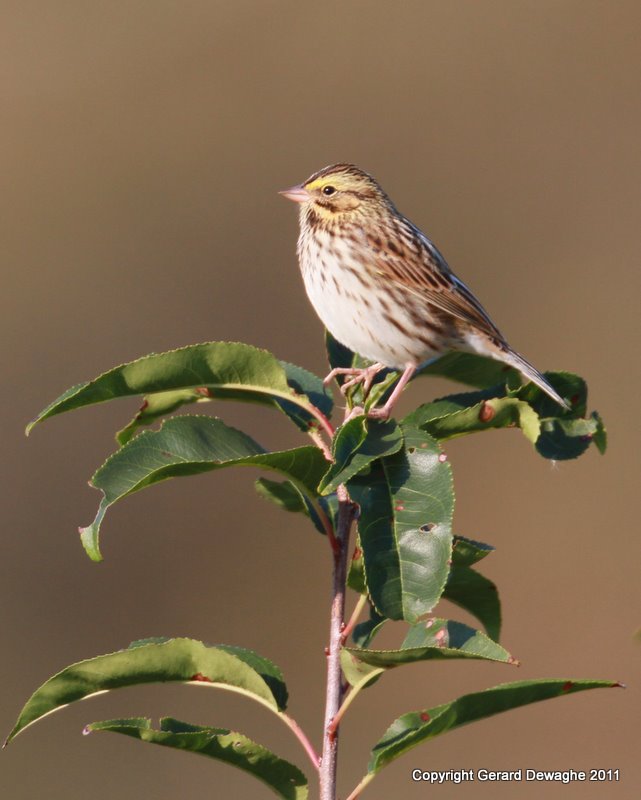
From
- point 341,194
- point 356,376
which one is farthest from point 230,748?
point 341,194

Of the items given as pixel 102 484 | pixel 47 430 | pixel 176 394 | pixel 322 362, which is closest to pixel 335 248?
pixel 176 394

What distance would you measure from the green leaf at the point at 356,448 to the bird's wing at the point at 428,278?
164 cm

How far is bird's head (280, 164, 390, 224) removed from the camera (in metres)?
4.31

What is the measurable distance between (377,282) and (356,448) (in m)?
1.88

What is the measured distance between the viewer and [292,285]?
34.0 feet

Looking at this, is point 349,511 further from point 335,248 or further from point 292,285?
point 292,285

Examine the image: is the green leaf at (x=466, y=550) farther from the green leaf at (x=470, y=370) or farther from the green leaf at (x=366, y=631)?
the green leaf at (x=470, y=370)

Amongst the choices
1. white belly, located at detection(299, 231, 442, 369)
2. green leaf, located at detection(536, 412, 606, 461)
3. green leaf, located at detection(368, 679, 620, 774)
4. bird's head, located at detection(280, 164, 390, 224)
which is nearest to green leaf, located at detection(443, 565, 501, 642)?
green leaf, located at detection(536, 412, 606, 461)

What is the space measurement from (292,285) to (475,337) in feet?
21.5

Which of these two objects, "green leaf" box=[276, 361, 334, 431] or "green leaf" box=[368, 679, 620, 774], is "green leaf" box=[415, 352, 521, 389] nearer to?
"green leaf" box=[276, 361, 334, 431]

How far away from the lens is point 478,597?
8.61ft

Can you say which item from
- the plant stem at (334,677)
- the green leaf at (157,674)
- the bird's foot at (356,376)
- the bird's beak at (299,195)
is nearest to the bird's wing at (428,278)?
the bird's beak at (299,195)

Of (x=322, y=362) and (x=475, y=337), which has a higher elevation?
(x=322, y=362)

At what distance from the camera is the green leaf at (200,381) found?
237 cm
